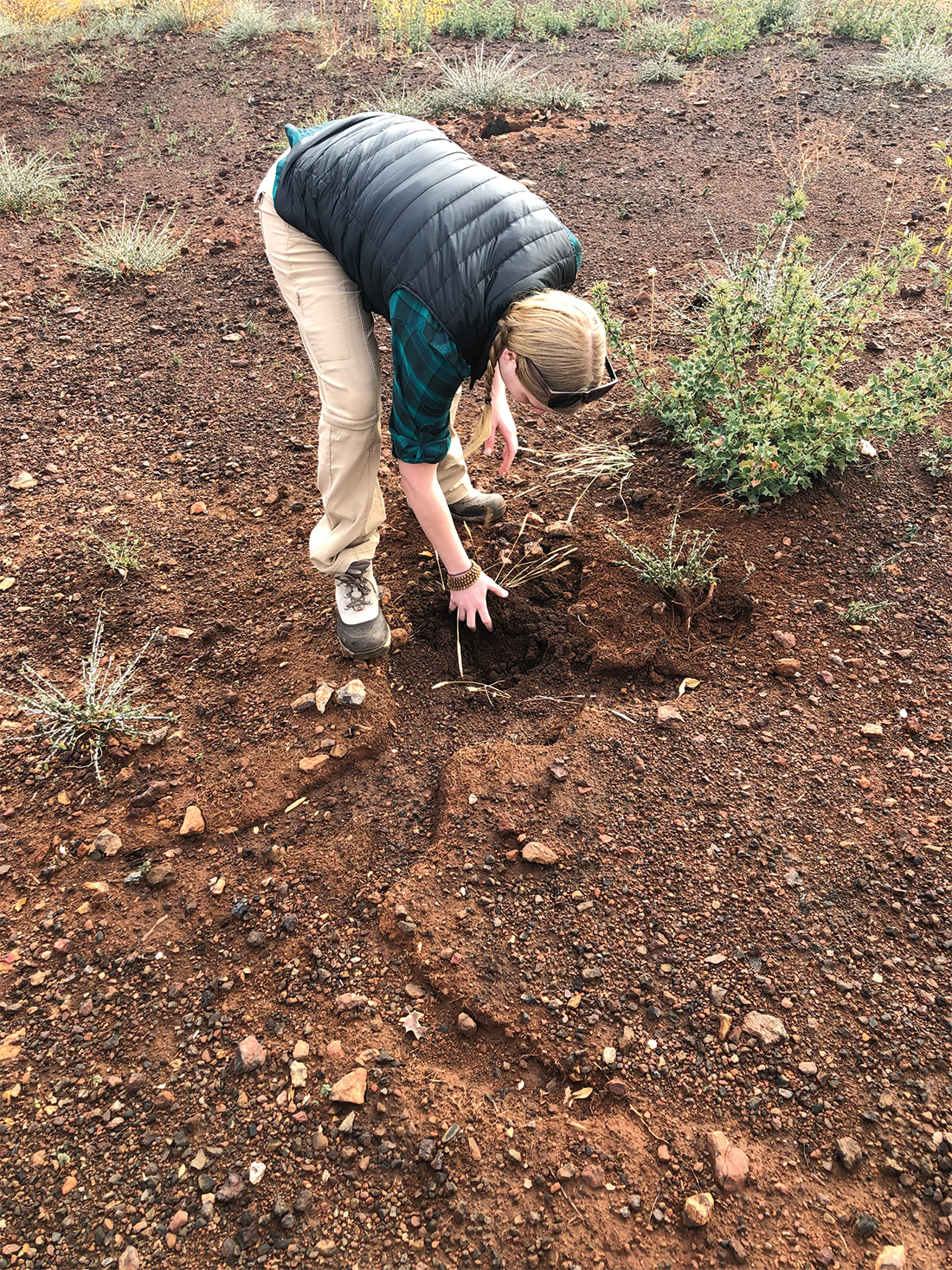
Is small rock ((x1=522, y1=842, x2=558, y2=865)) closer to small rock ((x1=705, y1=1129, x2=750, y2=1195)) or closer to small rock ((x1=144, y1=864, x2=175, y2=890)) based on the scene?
small rock ((x1=705, y1=1129, x2=750, y2=1195))

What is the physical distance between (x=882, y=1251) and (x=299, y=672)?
6.07 ft

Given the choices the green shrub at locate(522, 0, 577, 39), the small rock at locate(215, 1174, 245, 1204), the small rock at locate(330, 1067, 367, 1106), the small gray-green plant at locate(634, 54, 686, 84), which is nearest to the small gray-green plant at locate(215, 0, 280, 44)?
the green shrub at locate(522, 0, 577, 39)

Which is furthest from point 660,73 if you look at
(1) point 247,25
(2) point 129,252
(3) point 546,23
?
(2) point 129,252

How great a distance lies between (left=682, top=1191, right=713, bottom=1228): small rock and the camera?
4.77 feet

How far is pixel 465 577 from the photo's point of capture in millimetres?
2156

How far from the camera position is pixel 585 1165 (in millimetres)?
1527

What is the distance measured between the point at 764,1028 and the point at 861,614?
4.01ft

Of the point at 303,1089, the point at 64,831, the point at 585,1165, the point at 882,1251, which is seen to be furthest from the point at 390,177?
the point at 882,1251

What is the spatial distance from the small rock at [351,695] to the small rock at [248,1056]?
35.0 inches

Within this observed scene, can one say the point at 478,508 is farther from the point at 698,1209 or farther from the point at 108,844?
the point at 698,1209

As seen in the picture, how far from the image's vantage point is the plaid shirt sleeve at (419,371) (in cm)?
168

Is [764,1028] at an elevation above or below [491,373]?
below

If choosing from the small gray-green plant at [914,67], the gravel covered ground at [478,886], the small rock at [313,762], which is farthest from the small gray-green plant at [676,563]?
the small gray-green plant at [914,67]

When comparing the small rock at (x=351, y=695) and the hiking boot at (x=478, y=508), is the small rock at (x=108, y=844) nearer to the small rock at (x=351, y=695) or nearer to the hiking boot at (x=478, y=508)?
the small rock at (x=351, y=695)
